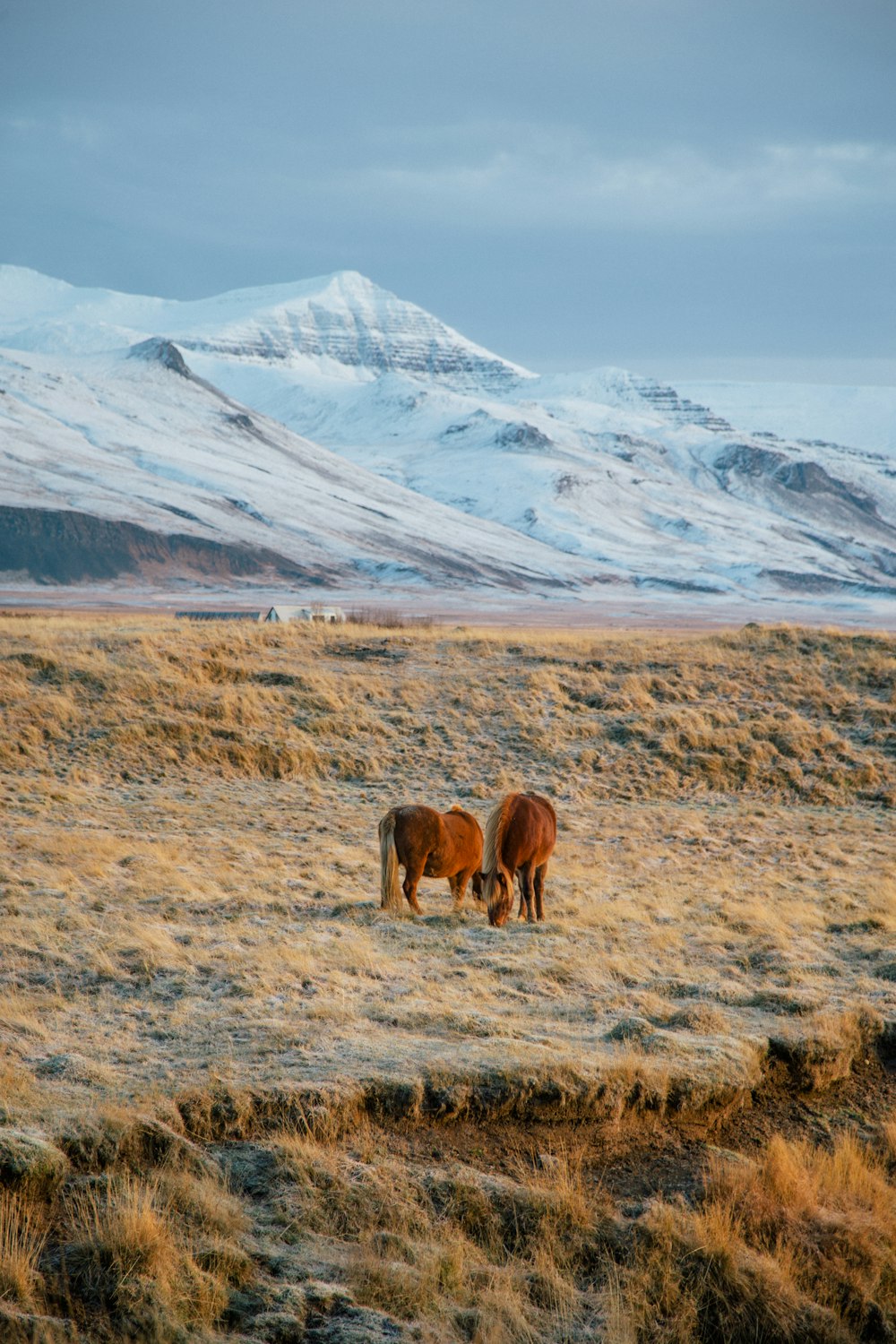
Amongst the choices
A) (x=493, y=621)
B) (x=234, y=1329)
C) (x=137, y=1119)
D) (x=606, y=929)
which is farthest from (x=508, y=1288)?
(x=493, y=621)

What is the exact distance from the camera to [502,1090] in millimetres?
6688

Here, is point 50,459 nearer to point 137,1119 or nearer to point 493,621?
point 493,621

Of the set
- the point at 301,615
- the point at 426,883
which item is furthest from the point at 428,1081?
the point at 301,615

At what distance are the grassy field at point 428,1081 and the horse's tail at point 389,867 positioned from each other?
0.74ft

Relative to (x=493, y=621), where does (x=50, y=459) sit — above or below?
above

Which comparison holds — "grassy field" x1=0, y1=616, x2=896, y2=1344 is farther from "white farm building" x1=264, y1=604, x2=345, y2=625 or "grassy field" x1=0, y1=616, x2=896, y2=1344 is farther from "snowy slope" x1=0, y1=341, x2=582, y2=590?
"snowy slope" x1=0, y1=341, x2=582, y2=590

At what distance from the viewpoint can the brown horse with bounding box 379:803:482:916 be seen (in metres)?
10.3

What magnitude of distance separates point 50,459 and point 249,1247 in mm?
172168

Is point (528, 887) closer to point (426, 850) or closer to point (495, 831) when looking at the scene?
point (495, 831)

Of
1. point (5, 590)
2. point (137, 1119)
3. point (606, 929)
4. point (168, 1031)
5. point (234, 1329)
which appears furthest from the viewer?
point (5, 590)

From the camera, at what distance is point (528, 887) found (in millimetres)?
11047

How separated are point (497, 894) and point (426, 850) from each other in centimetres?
93

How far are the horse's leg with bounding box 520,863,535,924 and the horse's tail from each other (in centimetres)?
135

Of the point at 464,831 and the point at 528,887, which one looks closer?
the point at 464,831
